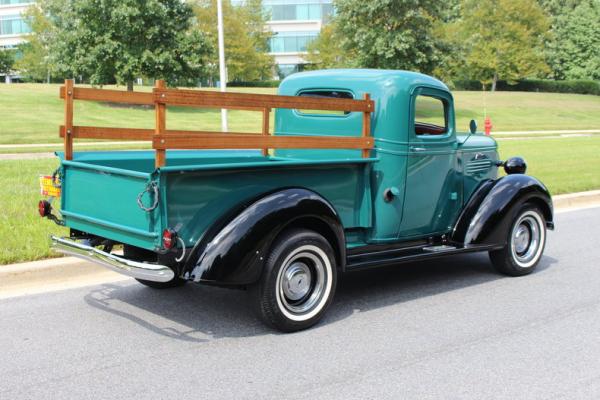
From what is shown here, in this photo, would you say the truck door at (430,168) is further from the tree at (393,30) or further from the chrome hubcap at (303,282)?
the tree at (393,30)

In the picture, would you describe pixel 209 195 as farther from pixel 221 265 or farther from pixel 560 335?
pixel 560 335

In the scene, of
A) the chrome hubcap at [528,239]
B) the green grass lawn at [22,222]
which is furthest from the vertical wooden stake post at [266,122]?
the chrome hubcap at [528,239]

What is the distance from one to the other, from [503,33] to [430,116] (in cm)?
5296

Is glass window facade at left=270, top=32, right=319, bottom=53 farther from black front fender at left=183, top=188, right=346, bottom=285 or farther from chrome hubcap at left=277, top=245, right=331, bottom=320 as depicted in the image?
black front fender at left=183, top=188, right=346, bottom=285

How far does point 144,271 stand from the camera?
4.39m

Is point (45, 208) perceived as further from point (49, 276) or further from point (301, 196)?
point (301, 196)

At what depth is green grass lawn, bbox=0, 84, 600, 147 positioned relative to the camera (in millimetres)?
26922

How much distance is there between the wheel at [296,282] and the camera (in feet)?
15.1

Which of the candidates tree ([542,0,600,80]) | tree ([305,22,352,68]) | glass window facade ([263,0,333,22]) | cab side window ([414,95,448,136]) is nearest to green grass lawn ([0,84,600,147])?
tree ([305,22,352,68])

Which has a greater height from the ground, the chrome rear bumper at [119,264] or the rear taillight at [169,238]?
the rear taillight at [169,238]

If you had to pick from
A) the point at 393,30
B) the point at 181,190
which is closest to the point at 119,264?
the point at 181,190

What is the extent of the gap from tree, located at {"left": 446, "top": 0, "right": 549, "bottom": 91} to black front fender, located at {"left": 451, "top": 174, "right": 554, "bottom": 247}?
1972 inches

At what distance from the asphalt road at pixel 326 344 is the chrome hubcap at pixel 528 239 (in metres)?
0.35

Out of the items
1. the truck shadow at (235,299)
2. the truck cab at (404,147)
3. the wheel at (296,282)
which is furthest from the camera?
the truck cab at (404,147)
